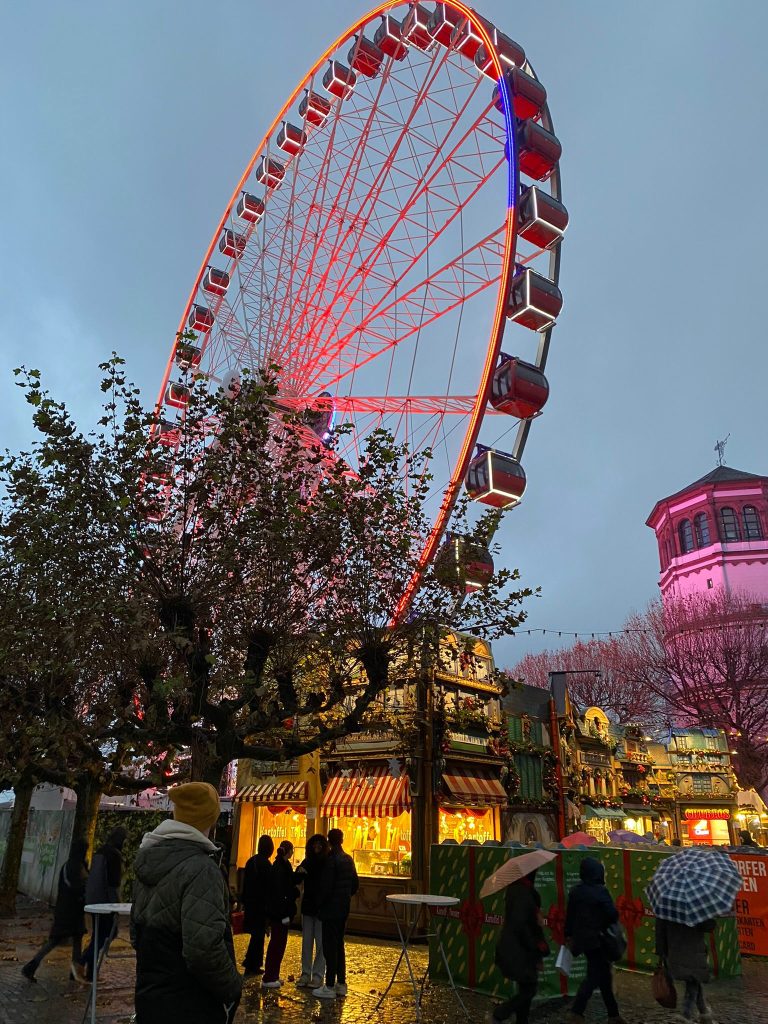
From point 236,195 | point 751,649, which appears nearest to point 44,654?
point 236,195

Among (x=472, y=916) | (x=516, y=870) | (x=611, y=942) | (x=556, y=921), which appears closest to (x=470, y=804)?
(x=472, y=916)

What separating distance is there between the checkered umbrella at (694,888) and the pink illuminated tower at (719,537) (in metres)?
42.7

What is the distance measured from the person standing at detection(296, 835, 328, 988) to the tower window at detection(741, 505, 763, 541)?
46.8 meters

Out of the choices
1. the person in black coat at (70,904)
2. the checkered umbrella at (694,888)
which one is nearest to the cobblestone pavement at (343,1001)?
the person in black coat at (70,904)

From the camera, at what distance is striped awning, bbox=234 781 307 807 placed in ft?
49.0

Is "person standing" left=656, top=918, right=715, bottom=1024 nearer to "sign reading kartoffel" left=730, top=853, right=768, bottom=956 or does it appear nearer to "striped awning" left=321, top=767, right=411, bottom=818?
"sign reading kartoffel" left=730, top=853, right=768, bottom=956

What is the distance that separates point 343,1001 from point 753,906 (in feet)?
24.6

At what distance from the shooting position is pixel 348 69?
2139cm

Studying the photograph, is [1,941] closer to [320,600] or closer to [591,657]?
[320,600]

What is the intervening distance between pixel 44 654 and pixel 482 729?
26.7 ft

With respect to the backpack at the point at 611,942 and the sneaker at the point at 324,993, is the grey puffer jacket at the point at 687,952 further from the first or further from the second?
the sneaker at the point at 324,993

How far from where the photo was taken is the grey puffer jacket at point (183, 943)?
10.3 feet

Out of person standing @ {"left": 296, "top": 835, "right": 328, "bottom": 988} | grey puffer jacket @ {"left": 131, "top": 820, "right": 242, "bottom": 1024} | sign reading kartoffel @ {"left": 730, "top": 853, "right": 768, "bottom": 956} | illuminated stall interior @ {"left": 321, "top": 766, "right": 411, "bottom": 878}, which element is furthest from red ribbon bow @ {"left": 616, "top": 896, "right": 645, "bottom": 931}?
grey puffer jacket @ {"left": 131, "top": 820, "right": 242, "bottom": 1024}

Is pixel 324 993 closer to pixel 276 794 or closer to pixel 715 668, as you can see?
pixel 276 794
